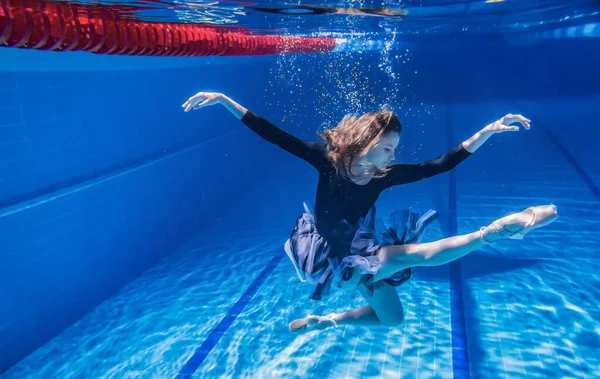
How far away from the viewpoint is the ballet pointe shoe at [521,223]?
231 cm

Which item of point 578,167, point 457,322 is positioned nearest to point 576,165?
point 578,167

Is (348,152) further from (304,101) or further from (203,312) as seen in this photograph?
(304,101)

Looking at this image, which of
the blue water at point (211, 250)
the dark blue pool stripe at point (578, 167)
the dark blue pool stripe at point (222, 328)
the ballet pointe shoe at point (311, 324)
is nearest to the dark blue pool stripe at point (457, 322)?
the blue water at point (211, 250)

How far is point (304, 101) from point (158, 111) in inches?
287

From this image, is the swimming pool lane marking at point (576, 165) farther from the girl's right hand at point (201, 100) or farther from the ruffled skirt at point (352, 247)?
the girl's right hand at point (201, 100)

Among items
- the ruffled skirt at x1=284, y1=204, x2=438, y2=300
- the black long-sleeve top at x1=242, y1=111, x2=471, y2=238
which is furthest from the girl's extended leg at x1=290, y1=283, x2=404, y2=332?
the black long-sleeve top at x1=242, y1=111, x2=471, y2=238

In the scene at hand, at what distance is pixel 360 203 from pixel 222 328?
197cm

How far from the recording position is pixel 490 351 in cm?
348

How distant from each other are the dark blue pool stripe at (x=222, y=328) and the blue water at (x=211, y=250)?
2cm

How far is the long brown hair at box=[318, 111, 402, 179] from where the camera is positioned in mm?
2723

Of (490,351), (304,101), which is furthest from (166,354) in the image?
(304,101)

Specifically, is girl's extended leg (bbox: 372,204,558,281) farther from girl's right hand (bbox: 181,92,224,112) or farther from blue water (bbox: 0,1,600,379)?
girl's right hand (bbox: 181,92,224,112)

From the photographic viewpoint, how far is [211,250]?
571cm

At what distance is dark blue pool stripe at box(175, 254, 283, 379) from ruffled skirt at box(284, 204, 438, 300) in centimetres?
127
